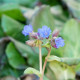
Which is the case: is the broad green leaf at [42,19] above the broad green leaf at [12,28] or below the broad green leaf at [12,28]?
above

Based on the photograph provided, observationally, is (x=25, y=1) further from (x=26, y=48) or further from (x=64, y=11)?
(x=26, y=48)

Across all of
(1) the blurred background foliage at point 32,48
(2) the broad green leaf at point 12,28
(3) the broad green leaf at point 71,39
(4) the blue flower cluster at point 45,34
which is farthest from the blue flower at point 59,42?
(2) the broad green leaf at point 12,28

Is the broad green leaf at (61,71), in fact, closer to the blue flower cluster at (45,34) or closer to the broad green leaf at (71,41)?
the broad green leaf at (71,41)

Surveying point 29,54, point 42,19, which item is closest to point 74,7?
point 42,19

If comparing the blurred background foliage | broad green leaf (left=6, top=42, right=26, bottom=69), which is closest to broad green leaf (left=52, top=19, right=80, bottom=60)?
the blurred background foliage

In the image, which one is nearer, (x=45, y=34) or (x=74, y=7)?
(x=45, y=34)

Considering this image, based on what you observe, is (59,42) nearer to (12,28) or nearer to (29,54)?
(29,54)

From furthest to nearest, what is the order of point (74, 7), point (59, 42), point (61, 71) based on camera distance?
point (74, 7)
point (61, 71)
point (59, 42)

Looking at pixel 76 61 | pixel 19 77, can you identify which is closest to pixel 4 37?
pixel 19 77

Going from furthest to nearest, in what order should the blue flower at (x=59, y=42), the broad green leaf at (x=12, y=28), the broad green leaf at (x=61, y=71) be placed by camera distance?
the broad green leaf at (x=12, y=28) → the broad green leaf at (x=61, y=71) → the blue flower at (x=59, y=42)
